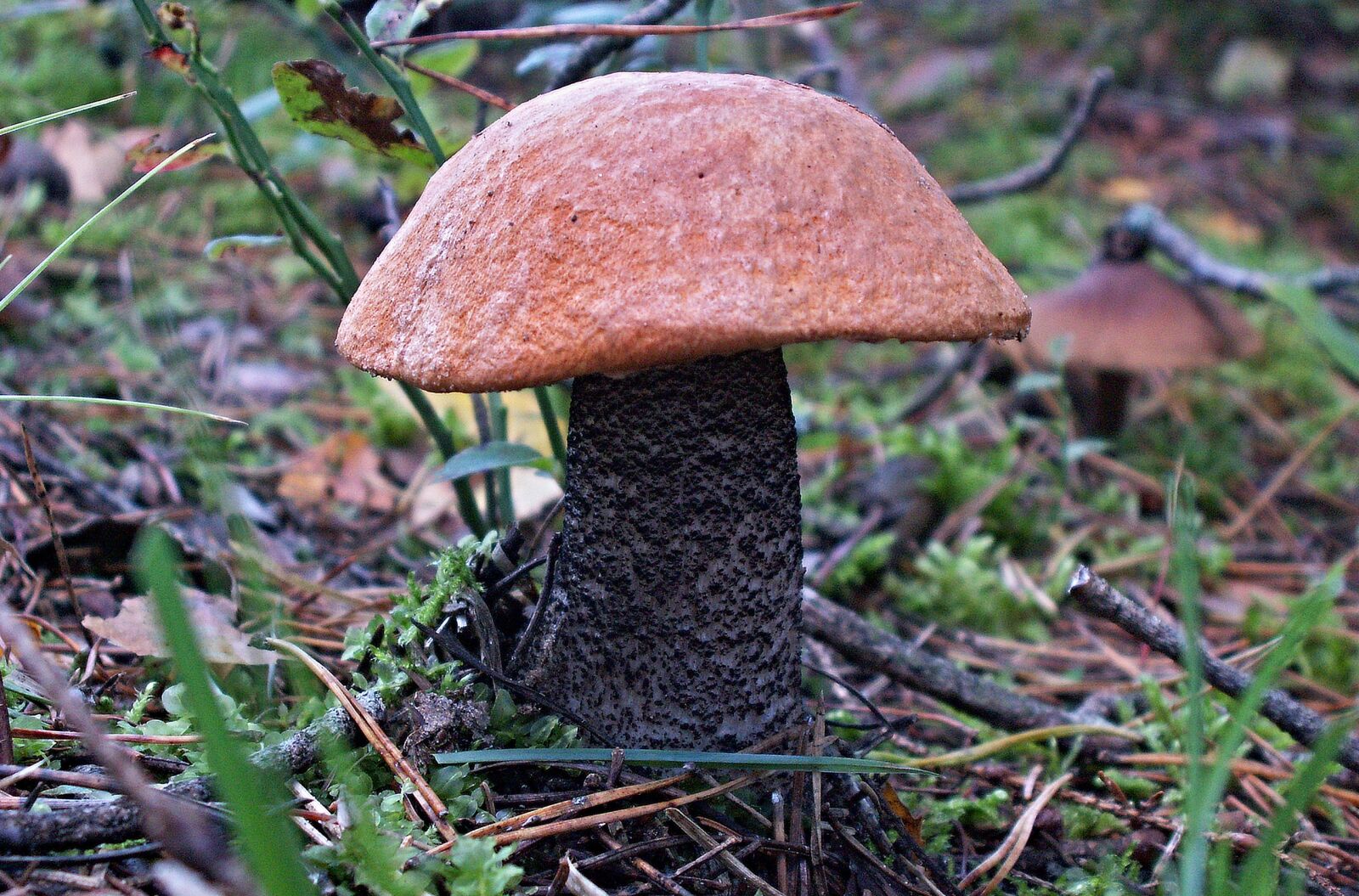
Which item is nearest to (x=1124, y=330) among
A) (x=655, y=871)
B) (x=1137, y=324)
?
(x=1137, y=324)

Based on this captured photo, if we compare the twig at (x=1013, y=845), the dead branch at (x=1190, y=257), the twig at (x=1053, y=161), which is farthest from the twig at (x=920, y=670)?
the dead branch at (x=1190, y=257)

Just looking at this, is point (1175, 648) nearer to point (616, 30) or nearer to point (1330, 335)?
point (1330, 335)

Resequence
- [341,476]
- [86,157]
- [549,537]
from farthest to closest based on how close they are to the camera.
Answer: [86,157]
[341,476]
[549,537]

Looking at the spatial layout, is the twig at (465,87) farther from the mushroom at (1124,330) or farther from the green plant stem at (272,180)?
Answer: the mushroom at (1124,330)

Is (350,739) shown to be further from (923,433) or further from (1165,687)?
(923,433)

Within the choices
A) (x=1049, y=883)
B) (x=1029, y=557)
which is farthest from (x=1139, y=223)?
(x=1049, y=883)
